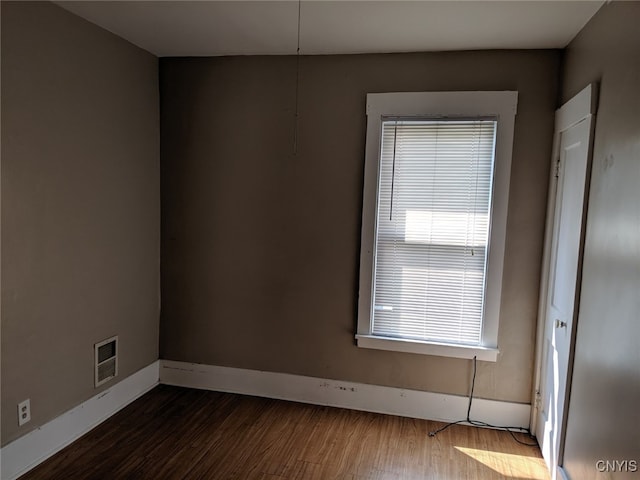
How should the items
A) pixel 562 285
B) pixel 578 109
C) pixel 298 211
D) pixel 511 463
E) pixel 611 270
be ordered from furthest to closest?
1. pixel 298 211
2. pixel 511 463
3. pixel 562 285
4. pixel 578 109
5. pixel 611 270

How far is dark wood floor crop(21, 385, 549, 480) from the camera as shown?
2.38 meters

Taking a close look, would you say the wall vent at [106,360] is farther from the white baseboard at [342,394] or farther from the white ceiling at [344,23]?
the white ceiling at [344,23]

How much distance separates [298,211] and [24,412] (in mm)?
1953

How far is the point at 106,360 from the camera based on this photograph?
286 cm

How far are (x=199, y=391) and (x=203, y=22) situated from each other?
2.56 metres

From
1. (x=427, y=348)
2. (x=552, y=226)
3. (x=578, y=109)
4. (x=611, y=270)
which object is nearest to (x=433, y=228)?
(x=552, y=226)

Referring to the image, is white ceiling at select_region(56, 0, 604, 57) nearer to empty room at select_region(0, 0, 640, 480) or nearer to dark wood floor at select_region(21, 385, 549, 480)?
empty room at select_region(0, 0, 640, 480)

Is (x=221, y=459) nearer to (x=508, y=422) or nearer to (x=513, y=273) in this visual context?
(x=508, y=422)

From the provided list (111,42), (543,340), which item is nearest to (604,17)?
(543,340)

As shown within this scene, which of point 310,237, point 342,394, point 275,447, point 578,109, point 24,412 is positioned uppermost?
point 578,109

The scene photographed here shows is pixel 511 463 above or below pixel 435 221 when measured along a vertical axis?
below

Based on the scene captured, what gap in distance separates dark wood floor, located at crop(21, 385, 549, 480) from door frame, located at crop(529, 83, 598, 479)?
0.30 meters

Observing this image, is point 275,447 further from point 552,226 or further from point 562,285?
point 552,226

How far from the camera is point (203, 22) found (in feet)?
8.20
